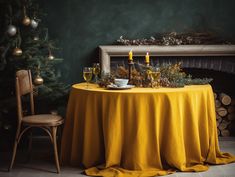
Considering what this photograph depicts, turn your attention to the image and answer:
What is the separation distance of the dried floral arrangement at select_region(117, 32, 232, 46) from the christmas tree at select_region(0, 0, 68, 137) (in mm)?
936

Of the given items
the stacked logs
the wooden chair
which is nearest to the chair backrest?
the wooden chair

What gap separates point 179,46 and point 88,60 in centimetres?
106

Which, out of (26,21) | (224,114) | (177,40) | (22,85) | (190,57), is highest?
(26,21)

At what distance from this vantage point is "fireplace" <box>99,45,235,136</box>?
15.8ft

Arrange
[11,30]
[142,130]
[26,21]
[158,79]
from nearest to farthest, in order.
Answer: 1. [142,130]
2. [158,79]
3. [11,30]
4. [26,21]

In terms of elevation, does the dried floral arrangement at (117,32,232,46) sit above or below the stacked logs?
above

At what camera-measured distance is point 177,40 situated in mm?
4832

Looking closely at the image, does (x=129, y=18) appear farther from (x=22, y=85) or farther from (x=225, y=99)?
(x=22, y=85)

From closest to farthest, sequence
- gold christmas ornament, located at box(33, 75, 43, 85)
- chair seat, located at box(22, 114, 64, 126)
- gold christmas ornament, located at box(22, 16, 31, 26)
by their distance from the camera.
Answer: chair seat, located at box(22, 114, 64, 126) < gold christmas ornament, located at box(22, 16, 31, 26) < gold christmas ornament, located at box(33, 75, 43, 85)

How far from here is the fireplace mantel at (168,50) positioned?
4.80 meters

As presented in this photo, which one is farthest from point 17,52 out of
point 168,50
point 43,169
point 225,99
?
point 225,99

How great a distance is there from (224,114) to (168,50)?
1.04 metres

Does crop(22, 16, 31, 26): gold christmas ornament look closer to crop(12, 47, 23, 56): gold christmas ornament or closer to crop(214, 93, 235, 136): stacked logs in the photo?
crop(12, 47, 23, 56): gold christmas ornament

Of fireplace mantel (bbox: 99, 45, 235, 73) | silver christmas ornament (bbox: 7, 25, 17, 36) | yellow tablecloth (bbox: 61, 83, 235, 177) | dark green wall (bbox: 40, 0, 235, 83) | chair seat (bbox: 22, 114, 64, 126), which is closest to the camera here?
yellow tablecloth (bbox: 61, 83, 235, 177)
